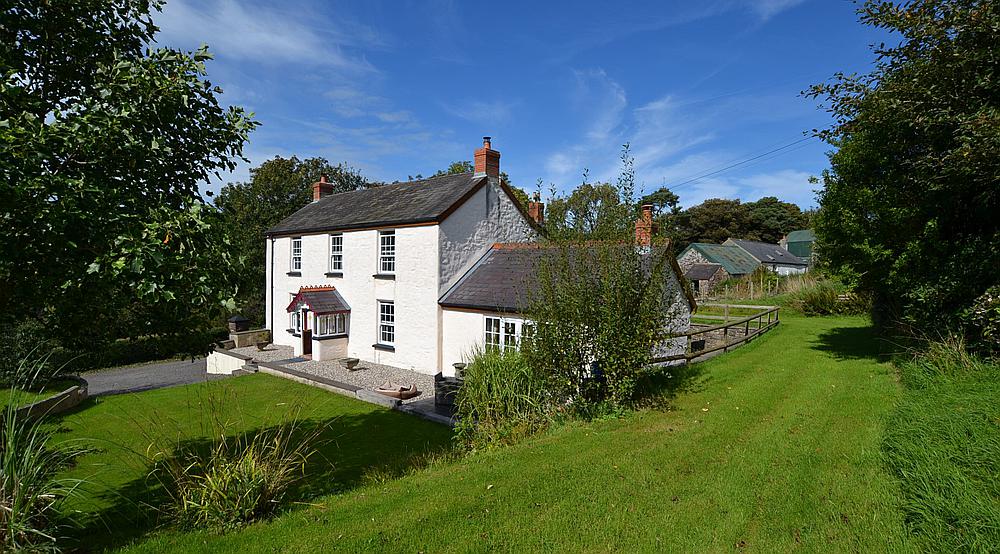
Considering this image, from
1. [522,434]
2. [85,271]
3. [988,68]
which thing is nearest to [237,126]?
[85,271]

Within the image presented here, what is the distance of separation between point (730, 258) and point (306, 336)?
43.8 m

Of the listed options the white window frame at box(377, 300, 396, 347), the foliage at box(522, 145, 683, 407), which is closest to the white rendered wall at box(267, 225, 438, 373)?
the white window frame at box(377, 300, 396, 347)

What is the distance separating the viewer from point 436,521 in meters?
5.40

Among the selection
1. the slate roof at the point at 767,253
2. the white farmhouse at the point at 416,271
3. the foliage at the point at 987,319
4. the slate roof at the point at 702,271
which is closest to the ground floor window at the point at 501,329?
the white farmhouse at the point at 416,271

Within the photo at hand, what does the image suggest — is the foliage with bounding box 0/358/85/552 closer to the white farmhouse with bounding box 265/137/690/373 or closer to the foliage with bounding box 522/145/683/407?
the foliage with bounding box 522/145/683/407

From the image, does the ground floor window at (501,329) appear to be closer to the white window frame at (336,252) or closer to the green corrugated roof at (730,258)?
the white window frame at (336,252)

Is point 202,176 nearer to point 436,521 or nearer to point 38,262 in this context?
point 38,262

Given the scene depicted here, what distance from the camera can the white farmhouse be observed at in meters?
17.5

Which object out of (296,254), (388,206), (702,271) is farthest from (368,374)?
(702,271)

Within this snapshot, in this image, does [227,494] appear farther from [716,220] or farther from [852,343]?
[716,220]

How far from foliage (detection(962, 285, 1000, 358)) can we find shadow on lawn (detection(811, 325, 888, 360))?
398 cm

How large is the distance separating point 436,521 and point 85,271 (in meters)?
4.73

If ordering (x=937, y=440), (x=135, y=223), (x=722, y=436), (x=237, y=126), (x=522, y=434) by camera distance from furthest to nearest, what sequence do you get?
1. (x=522, y=434)
2. (x=722, y=436)
3. (x=237, y=126)
4. (x=937, y=440)
5. (x=135, y=223)

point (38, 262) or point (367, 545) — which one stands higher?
point (38, 262)
